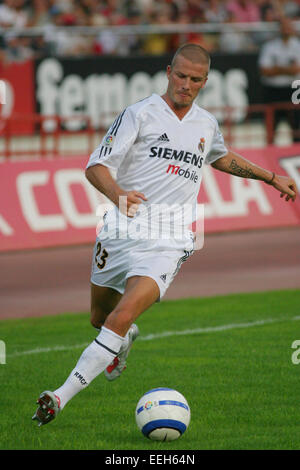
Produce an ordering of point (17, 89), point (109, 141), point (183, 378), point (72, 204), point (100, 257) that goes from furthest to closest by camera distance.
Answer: point (17, 89)
point (72, 204)
point (183, 378)
point (100, 257)
point (109, 141)

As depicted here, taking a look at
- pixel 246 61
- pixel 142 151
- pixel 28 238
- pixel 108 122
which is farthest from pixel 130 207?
pixel 246 61

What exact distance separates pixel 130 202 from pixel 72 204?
33.5 feet

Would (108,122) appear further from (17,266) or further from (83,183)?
(17,266)

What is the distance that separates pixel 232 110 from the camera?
70.1 ft

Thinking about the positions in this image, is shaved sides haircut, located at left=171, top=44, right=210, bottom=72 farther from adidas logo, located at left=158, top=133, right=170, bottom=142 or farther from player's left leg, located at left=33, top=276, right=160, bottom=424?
player's left leg, located at left=33, top=276, right=160, bottom=424

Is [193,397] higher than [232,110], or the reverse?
[232,110]

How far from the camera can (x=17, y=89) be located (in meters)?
20.2

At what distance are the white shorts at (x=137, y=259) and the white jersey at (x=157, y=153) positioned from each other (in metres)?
0.28

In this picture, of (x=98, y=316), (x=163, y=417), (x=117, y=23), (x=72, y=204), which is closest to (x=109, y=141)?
(x=98, y=316)

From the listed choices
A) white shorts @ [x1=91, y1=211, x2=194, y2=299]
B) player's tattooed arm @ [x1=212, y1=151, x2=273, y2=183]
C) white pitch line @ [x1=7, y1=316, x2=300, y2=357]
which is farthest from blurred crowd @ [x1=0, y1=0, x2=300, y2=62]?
white shorts @ [x1=91, y1=211, x2=194, y2=299]

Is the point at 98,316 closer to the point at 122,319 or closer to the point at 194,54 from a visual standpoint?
the point at 122,319

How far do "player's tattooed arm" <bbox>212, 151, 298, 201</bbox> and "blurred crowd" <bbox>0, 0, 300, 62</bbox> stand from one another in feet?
40.6

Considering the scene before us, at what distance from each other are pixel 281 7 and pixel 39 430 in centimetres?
1959

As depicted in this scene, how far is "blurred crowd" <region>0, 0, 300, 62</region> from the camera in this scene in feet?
66.3
